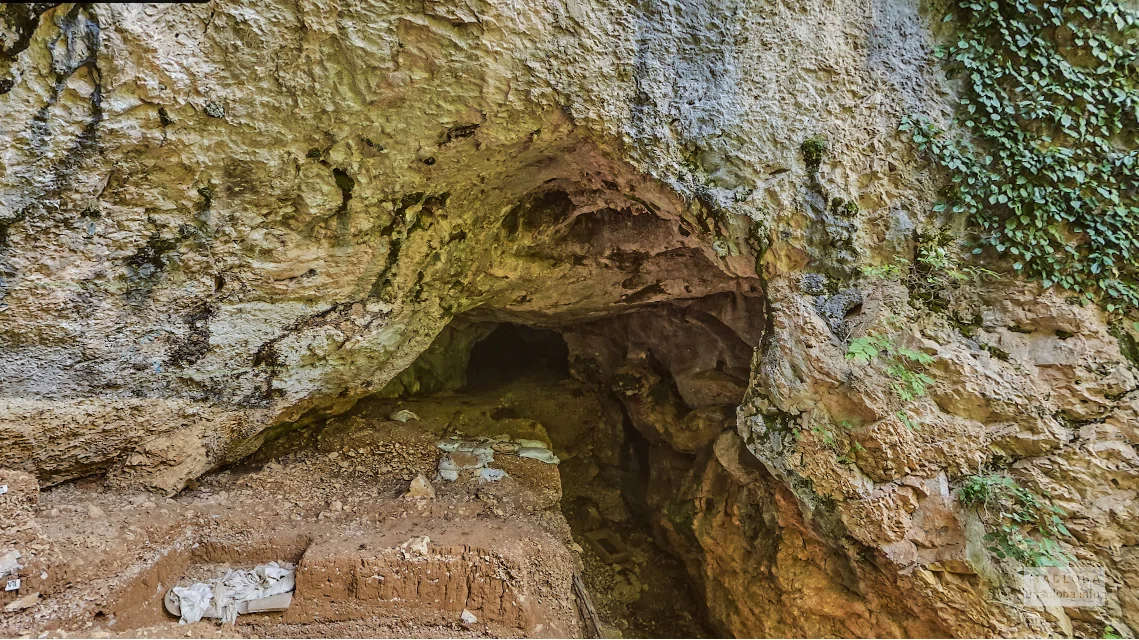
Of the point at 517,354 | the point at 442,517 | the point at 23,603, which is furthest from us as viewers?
the point at 517,354

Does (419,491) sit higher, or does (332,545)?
(419,491)

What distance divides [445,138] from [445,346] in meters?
3.19

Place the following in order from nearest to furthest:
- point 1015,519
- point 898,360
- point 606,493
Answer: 1. point 1015,519
2. point 898,360
3. point 606,493

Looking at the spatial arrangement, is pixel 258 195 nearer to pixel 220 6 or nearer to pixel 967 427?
pixel 220 6

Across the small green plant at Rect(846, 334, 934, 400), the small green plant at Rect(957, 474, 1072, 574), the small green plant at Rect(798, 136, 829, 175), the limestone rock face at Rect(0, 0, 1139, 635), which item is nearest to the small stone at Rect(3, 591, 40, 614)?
the limestone rock face at Rect(0, 0, 1139, 635)

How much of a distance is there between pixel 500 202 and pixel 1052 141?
3250 millimetres

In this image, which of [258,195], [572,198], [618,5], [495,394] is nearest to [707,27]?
[618,5]

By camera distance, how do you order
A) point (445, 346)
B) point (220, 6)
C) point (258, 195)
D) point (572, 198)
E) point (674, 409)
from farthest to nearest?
1. point (445, 346)
2. point (674, 409)
3. point (572, 198)
4. point (258, 195)
5. point (220, 6)

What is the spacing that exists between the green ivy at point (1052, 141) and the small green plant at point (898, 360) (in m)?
0.74

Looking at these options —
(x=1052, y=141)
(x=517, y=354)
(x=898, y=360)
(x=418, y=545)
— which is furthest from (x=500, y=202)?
(x=517, y=354)

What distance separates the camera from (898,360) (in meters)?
2.93

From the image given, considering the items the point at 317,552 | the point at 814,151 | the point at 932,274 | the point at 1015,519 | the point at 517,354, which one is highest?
the point at 814,151

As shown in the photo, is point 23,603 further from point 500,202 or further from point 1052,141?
point 1052,141

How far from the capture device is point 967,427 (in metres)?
2.89
